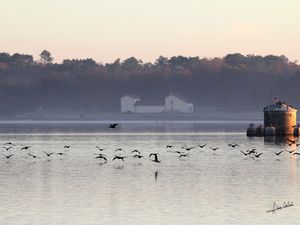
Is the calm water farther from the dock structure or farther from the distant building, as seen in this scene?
the distant building

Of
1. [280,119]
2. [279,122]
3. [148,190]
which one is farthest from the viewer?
[280,119]

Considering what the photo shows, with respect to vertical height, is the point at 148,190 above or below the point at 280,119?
below

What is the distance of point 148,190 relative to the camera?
65250mm

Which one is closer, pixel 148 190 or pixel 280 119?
pixel 148 190

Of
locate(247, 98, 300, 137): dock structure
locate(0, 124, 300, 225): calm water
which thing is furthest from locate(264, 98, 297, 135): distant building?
locate(0, 124, 300, 225): calm water

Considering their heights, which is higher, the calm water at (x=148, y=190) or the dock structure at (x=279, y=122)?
the dock structure at (x=279, y=122)

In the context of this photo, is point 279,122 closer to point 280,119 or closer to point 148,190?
point 280,119

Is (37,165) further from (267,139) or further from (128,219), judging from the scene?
(267,139)

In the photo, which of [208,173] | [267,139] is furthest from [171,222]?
[267,139]

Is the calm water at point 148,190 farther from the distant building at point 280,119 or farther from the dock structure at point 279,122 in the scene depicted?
the distant building at point 280,119

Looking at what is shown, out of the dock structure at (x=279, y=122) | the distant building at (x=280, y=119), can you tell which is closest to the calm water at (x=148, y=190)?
the dock structure at (x=279, y=122)

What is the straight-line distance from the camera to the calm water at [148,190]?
51.3 meters

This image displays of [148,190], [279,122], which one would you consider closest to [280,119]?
[279,122]

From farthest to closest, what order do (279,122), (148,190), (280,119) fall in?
1. (280,119)
2. (279,122)
3. (148,190)
